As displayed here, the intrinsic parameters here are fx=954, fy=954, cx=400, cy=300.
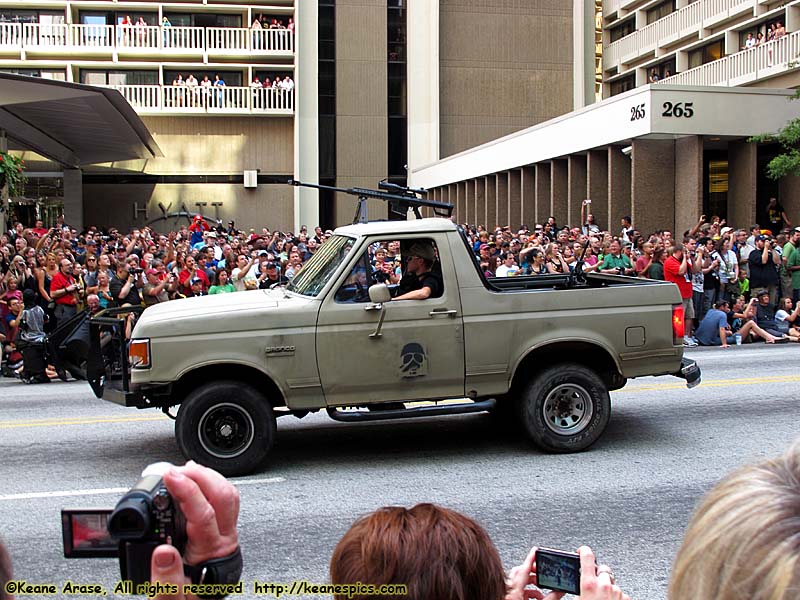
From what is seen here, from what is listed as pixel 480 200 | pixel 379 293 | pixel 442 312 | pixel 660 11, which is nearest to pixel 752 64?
pixel 480 200

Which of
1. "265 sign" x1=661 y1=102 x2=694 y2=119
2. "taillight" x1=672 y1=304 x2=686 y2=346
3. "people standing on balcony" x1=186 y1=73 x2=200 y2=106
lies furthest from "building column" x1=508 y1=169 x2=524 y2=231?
"taillight" x1=672 y1=304 x2=686 y2=346

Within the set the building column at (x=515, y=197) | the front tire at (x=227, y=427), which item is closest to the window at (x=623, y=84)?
the building column at (x=515, y=197)

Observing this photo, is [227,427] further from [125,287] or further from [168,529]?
[125,287]

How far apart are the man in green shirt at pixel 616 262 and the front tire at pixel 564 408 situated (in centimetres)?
923

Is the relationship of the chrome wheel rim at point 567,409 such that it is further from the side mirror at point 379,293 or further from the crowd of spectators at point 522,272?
the crowd of spectators at point 522,272

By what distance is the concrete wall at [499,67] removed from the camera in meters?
47.0

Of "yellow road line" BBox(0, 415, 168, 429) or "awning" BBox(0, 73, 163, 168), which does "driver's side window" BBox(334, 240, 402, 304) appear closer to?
"yellow road line" BBox(0, 415, 168, 429)

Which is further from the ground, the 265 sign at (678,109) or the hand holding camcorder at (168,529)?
the 265 sign at (678,109)

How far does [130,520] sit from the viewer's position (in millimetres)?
1917

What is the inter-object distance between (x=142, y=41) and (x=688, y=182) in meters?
28.9

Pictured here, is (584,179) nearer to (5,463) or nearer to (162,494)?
(5,463)

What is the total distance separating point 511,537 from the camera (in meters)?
6.30

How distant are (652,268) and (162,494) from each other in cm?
1604

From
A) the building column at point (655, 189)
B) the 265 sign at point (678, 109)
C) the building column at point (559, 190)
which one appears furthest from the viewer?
the building column at point (559, 190)
